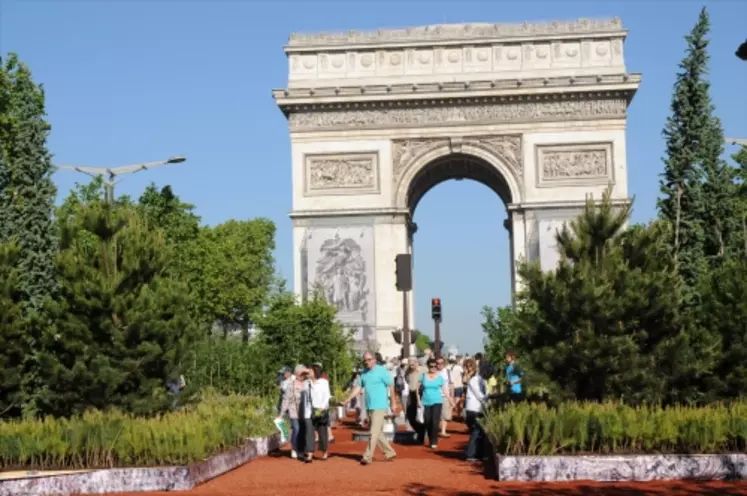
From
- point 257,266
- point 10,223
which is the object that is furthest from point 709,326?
point 257,266

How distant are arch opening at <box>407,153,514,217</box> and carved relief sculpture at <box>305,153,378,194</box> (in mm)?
1653

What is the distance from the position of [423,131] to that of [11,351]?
2652cm

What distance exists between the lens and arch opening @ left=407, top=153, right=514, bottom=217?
1849 inches

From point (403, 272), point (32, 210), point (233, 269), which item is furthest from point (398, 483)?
point (233, 269)

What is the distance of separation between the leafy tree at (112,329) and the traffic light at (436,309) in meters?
10.9

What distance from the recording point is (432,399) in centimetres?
2148

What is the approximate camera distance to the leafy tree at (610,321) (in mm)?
19750

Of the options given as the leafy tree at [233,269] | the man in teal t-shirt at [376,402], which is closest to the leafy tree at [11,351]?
the man in teal t-shirt at [376,402]

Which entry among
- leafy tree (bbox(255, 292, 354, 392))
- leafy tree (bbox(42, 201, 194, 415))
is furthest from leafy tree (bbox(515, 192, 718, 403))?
leafy tree (bbox(255, 292, 354, 392))

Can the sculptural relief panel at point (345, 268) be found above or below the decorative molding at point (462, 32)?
below

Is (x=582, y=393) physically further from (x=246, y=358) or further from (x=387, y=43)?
(x=387, y=43)

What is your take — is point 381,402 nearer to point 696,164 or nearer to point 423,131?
point 696,164

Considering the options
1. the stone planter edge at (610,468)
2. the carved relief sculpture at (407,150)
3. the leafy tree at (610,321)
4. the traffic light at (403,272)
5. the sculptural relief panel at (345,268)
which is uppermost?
the carved relief sculpture at (407,150)

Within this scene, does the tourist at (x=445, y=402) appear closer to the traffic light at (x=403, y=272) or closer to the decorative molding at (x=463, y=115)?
the traffic light at (x=403, y=272)
